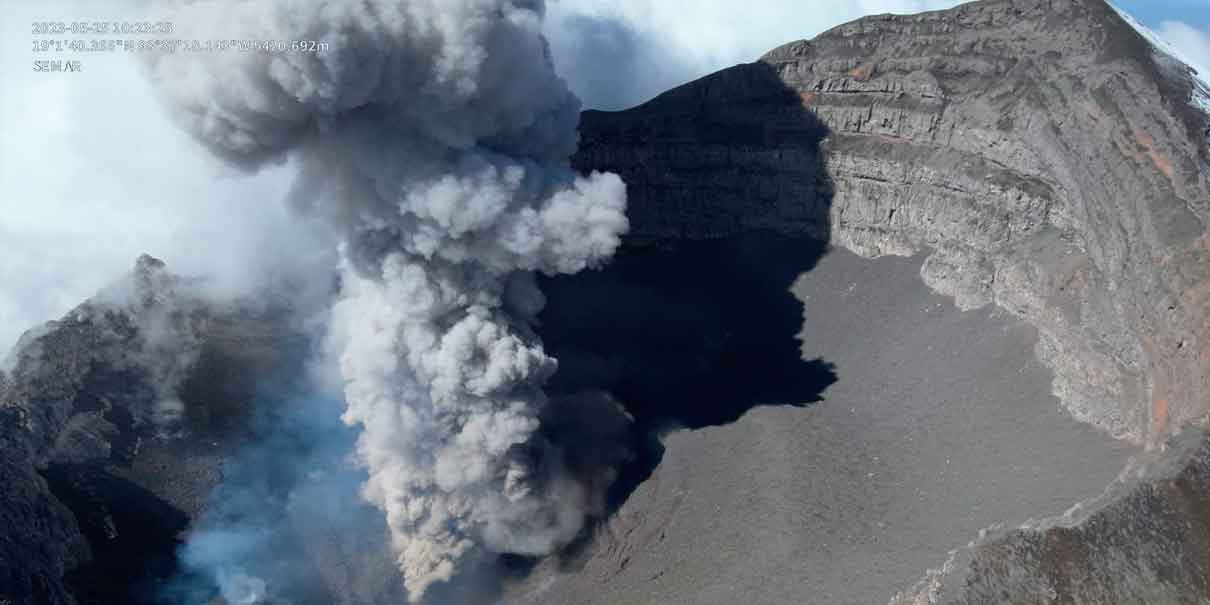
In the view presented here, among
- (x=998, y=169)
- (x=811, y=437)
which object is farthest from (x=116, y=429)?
(x=998, y=169)

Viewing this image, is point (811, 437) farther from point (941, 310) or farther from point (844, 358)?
point (941, 310)

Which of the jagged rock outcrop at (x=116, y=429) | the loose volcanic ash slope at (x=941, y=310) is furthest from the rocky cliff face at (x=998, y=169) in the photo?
the jagged rock outcrop at (x=116, y=429)

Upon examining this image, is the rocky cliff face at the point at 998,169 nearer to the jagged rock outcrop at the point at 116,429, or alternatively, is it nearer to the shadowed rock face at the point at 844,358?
the shadowed rock face at the point at 844,358

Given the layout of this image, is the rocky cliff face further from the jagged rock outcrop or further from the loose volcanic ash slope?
the jagged rock outcrop

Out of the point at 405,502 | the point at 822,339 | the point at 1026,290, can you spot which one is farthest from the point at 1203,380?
the point at 405,502

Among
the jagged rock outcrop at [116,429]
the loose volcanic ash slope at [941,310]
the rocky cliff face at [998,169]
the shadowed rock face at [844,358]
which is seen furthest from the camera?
the rocky cliff face at [998,169]

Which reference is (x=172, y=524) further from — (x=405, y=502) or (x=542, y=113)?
(x=542, y=113)
